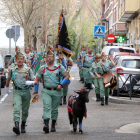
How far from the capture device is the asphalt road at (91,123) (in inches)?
345

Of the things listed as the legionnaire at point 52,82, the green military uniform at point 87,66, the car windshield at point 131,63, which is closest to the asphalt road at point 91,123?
the legionnaire at point 52,82

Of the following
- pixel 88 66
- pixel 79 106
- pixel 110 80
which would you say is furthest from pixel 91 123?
pixel 88 66

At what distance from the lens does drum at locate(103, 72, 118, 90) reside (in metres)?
14.2

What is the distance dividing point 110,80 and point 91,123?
3.87 meters

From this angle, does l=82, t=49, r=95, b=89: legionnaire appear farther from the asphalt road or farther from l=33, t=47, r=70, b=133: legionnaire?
l=33, t=47, r=70, b=133: legionnaire

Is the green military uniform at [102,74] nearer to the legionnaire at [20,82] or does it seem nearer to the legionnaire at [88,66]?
the legionnaire at [20,82]

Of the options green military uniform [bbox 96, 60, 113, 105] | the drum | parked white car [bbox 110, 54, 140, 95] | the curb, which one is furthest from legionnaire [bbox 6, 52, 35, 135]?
parked white car [bbox 110, 54, 140, 95]

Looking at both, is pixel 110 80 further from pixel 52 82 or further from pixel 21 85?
pixel 21 85

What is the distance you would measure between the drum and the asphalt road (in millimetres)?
637

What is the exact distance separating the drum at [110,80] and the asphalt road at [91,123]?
25.1 inches

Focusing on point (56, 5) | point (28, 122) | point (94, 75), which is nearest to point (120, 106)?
point (94, 75)

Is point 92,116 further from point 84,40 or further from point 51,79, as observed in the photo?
point 84,40

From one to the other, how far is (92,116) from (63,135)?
3.00 metres

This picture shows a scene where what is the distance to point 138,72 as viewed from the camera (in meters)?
16.7
